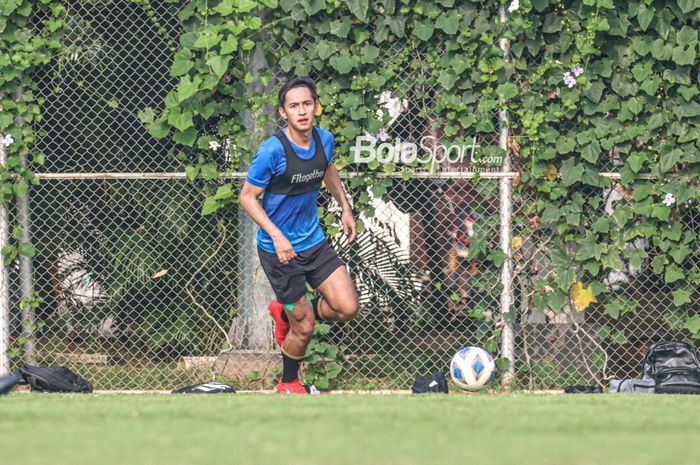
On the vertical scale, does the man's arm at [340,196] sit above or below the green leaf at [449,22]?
below

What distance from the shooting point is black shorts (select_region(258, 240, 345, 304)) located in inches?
301

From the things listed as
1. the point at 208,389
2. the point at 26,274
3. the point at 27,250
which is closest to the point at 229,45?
the point at 27,250

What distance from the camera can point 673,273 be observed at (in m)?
8.48

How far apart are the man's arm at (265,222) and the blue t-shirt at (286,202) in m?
0.06

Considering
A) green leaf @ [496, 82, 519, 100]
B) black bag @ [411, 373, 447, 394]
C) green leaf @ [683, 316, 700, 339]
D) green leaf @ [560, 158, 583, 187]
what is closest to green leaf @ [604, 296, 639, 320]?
green leaf @ [683, 316, 700, 339]

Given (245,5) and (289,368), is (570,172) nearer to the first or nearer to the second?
(289,368)

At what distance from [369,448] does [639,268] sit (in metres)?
4.36

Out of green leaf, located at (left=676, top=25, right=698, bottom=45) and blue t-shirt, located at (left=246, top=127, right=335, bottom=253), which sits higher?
green leaf, located at (left=676, top=25, right=698, bottom=45)

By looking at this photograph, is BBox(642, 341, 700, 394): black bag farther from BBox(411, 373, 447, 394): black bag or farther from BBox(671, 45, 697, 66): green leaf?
BBox(671, 45, 697, 66): green leaf

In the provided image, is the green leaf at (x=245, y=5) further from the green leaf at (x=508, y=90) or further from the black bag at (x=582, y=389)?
the black bag at (x=582, y=389)

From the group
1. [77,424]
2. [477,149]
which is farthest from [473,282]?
[77,424]

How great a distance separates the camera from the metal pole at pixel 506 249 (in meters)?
8.51

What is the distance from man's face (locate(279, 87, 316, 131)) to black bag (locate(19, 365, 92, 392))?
246 cm

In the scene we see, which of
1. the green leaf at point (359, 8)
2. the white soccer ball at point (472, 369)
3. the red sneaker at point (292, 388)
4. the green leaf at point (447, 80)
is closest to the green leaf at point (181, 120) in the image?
the green leaf at point (359, 8)
